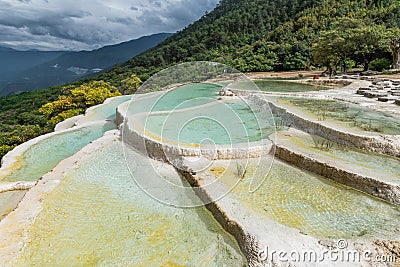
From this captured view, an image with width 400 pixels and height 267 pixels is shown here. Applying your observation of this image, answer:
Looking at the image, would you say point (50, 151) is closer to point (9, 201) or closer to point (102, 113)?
point (9, 201)

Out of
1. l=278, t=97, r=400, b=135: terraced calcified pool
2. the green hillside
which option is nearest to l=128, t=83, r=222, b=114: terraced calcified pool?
l=278, t=97, r=400, b=135: terraced calcified pool

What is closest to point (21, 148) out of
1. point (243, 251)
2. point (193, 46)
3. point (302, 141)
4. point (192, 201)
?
point (192, 201)

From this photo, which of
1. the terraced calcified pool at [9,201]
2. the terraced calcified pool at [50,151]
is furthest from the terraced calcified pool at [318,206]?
the terraced calcified pool at [50,151]

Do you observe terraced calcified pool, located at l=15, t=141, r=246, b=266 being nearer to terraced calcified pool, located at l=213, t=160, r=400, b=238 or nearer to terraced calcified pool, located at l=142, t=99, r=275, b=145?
terraced calcified pool, located at l=213, t=160, r=400, b=238

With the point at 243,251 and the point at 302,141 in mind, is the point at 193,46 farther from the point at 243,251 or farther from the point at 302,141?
the point at 243,251

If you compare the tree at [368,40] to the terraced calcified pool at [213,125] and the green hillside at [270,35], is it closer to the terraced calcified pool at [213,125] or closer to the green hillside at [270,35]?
the green hillside at [270,35]

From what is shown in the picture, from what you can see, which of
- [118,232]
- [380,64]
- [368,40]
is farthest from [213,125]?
[380,64]

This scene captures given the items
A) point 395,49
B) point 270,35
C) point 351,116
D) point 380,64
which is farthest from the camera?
point 270,35
